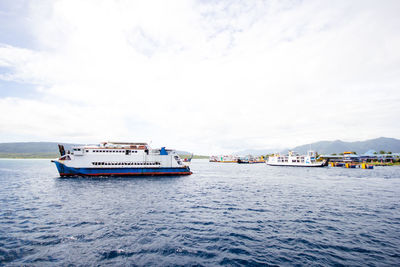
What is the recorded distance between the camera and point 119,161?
5081 cm

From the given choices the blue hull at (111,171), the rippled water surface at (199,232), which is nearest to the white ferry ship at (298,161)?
the blue hull at (111,171)

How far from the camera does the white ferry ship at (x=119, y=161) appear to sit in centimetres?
4862

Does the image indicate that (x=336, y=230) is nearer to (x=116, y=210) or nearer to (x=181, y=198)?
(x=181, y=198)

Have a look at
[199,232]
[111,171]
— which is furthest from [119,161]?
[199,232]

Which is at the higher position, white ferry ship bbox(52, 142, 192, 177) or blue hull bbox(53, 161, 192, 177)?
white ferry ship bbox(52, 142, 192, 177)

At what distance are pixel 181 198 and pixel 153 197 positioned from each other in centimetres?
414

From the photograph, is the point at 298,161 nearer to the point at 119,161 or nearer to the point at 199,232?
the point at 119,161

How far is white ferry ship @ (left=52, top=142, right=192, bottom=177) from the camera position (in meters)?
48.6

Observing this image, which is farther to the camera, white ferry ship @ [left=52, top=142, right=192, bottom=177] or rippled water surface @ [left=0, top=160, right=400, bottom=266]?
white ferry ship @ [left=52, top=142, right=192, bottom=177]

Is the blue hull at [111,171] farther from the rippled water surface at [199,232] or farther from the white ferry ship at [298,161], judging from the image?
the white ferry ship at [298,161]

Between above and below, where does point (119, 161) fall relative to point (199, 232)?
above

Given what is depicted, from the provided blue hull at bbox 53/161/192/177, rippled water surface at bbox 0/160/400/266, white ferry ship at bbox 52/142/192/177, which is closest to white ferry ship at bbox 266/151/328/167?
white ferry ship at bbox 52/142/192/177

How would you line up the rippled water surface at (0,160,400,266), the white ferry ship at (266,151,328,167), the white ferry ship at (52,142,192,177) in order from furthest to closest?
the white ferry ship at (266,151,328,167) < the white ferry ship at (52,142,192,177) < the rippled water surface at (0,160,400,266)

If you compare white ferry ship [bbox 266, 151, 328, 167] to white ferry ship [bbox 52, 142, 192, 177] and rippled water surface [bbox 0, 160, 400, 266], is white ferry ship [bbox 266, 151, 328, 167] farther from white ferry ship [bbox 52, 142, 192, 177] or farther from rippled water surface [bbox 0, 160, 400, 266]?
rippled water surface [bbox 0, 160, 400, 266]
